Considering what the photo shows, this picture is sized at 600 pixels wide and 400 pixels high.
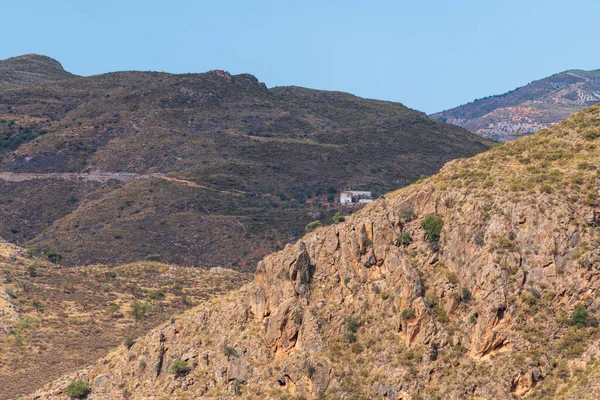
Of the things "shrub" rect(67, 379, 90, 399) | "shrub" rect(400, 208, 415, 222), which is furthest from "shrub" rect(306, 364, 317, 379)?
"shrub" rect(67, 379, 90, 399)

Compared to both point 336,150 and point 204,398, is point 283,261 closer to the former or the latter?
point 204,398

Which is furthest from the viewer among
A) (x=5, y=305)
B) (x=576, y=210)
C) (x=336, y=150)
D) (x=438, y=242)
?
(x=336, y=150)

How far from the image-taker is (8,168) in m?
185

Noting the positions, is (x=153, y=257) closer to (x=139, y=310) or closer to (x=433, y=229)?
(x=139, y=310)

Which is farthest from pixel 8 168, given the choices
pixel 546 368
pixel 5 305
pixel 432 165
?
pixel 546 368

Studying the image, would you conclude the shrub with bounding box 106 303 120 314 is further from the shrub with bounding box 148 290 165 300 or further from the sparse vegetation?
the sparse vegetation

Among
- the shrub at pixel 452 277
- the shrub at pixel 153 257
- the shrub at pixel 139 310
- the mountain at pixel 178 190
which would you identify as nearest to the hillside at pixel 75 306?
the shrub at pixel 139 310

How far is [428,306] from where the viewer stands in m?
46.1

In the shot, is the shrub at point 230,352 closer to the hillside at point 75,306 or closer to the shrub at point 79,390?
the shrub at point 79,390

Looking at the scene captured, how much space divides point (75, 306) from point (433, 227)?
5315 cm

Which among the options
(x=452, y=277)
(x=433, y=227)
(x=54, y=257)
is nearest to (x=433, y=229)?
(x=433, y=227)

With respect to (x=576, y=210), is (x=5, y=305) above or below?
below

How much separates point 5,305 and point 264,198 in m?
82.1

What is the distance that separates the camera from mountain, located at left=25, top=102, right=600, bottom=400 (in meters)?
43.2
